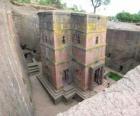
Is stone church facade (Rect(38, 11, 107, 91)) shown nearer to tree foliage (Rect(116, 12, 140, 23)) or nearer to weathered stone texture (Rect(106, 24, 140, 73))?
weathered stone texture (Rect(106, 24, 140, 73))

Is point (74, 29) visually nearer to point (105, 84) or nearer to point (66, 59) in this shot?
point (66, 59)

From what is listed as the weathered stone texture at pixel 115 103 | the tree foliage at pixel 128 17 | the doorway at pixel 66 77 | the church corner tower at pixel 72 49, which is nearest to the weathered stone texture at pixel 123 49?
the church corner tower at pixel 72 49

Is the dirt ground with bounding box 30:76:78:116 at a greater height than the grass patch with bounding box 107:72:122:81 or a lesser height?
lesser

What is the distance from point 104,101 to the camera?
177 cm

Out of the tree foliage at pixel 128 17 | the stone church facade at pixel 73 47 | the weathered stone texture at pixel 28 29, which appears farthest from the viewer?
A: the tree foliage at pixel 128 17

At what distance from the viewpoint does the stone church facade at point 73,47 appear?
9.99m

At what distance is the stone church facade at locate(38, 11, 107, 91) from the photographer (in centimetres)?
999

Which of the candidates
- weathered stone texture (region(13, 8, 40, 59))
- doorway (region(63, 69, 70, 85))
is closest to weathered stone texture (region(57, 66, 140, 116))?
doorway (region(63, 69, 70, 85))

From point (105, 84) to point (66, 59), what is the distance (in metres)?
4.54

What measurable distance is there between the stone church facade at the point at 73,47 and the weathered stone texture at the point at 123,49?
581 cm

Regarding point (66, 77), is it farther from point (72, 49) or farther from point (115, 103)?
point (115, 103)

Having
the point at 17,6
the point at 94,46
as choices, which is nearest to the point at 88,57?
the point at 94,46

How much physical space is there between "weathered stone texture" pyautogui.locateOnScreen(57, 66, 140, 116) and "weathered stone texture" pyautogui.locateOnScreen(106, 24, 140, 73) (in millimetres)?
14770

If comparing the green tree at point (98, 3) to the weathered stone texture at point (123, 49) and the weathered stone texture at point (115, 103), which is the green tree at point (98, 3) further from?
the weathered stone texture at point (115, 103)
